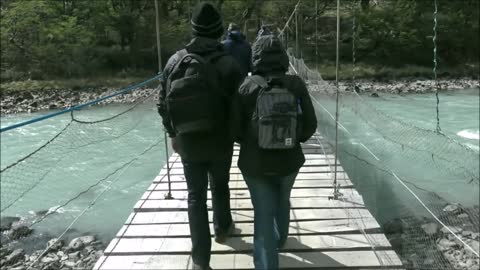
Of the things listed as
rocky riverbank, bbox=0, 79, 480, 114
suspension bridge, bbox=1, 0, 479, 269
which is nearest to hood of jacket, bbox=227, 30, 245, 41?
suspension bridge, bbox=1, 0, 479, 269

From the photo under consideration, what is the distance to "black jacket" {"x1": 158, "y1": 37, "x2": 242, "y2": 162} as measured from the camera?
1990mm

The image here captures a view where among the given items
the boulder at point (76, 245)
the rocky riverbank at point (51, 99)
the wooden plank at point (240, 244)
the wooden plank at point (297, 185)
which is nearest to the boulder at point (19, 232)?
the boulder at point (76, 245)

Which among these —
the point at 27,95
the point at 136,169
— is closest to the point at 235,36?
the point at 136,169

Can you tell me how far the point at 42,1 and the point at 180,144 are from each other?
25.9 metres

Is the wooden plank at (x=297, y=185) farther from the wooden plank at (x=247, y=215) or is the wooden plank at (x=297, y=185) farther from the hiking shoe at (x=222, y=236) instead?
the hiking shoe at (x=222, y=236)

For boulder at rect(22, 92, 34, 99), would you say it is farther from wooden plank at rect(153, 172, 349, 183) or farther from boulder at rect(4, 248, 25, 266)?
wooden plank at rect(153, 172, 349, 183)

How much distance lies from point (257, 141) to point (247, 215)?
1247 mm

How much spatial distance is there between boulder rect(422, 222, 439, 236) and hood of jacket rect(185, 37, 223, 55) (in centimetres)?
406

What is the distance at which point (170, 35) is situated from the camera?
2333 centimetres

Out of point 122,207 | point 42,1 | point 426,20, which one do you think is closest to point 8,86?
point 42,1

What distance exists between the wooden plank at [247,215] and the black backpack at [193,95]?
44.0 inches

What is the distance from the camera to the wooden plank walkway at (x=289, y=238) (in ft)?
7.80

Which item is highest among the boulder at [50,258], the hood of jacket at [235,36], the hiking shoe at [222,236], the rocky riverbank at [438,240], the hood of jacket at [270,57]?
the hood of jacket at [235,36]

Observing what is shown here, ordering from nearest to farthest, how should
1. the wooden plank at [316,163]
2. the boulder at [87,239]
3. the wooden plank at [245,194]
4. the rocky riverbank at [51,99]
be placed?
1. the wooden plank at [245,194]
2. the wooden plank at [316,163]
3. the boulder at [87,239]
4. the rocky riverbank at [51,99]
